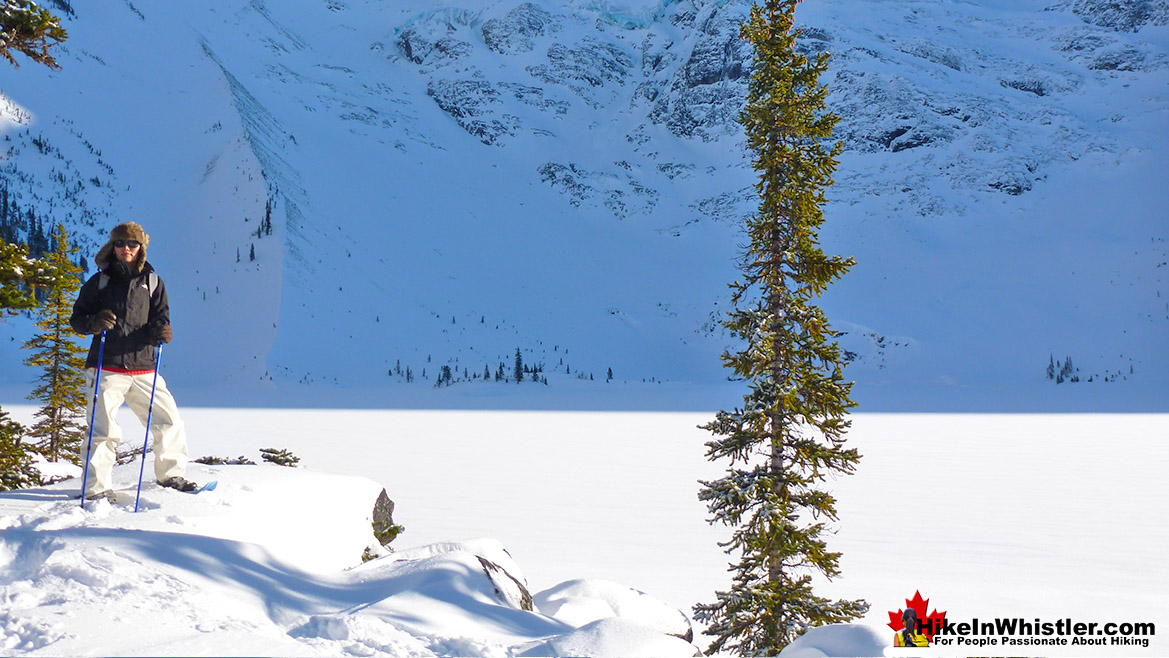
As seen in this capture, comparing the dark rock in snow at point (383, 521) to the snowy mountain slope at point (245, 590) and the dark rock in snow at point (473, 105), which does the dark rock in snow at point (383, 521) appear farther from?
the dark rock in snow at point (473, 105)

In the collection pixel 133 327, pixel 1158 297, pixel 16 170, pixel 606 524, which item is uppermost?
pixel 16 170

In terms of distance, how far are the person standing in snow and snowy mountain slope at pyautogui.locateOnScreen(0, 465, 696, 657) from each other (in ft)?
1.47

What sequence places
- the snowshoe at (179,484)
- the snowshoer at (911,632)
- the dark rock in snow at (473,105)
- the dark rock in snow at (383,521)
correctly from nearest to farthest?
the snowshoer at (911,632)
the snowshoe at (179,484)
the dark rock in snow at (383,521)
the dark rock in snow at (473,105)

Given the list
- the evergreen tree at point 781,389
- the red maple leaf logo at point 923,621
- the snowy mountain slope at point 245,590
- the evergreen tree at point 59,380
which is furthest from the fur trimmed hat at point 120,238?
the evergreen tree at point 59,380

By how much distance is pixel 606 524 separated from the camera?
43.7 ft

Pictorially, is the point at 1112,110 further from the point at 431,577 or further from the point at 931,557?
the point at 431,577

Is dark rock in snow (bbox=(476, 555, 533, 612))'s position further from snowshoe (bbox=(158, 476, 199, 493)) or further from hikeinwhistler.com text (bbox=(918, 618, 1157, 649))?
hikeinwhistler.com text (bbox=(918, 618, 1157, 649))

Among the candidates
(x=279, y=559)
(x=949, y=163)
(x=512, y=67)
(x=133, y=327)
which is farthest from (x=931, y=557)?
(x=512, y=67)

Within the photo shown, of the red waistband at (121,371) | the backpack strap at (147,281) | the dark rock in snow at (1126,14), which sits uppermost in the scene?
the dark rock in snow at (1126,14)

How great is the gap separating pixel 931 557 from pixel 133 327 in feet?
36.3

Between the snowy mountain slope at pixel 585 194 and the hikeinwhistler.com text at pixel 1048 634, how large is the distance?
34.8 meters

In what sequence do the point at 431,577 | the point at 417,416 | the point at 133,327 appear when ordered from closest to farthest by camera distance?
the point at 431,577 < the point at 133,327 < the point at 417,416

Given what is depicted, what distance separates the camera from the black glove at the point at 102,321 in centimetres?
614

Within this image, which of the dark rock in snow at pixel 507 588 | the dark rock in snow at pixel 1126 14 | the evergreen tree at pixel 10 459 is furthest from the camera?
the dark rock in snow at pixel 1126 14
